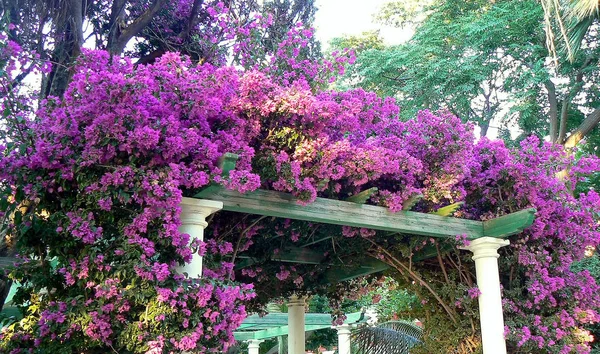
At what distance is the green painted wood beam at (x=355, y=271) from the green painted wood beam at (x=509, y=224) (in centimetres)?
118

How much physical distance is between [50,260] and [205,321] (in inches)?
41.9

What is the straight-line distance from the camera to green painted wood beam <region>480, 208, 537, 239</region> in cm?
453

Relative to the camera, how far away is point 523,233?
5066 millimetres

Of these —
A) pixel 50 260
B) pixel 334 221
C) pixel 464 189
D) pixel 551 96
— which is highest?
pixel 551 96

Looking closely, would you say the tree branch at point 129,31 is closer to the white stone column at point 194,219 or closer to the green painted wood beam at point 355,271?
the white stone column at point 194,219

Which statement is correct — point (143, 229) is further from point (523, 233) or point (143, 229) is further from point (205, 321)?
point (523, 233)

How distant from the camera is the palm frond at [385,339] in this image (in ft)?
24.1

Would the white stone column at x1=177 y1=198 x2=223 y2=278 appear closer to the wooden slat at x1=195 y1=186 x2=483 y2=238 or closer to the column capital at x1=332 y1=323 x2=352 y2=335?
the wooden slat at x1=195 y1=186 x2=483 y2=238

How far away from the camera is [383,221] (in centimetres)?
432

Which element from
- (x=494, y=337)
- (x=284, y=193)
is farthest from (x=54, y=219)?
(x=494, y=337)

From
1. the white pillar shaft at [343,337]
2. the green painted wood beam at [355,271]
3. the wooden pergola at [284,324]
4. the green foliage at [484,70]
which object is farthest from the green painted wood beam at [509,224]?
the green foliage at [484,70]

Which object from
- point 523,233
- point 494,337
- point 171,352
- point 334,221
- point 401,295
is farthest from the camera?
point 401,295

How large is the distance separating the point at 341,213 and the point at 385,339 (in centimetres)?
391

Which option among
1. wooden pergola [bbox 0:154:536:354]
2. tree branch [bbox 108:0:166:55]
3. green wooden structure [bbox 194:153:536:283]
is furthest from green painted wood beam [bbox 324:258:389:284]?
tree branch [bbox 108:0:166:55]
